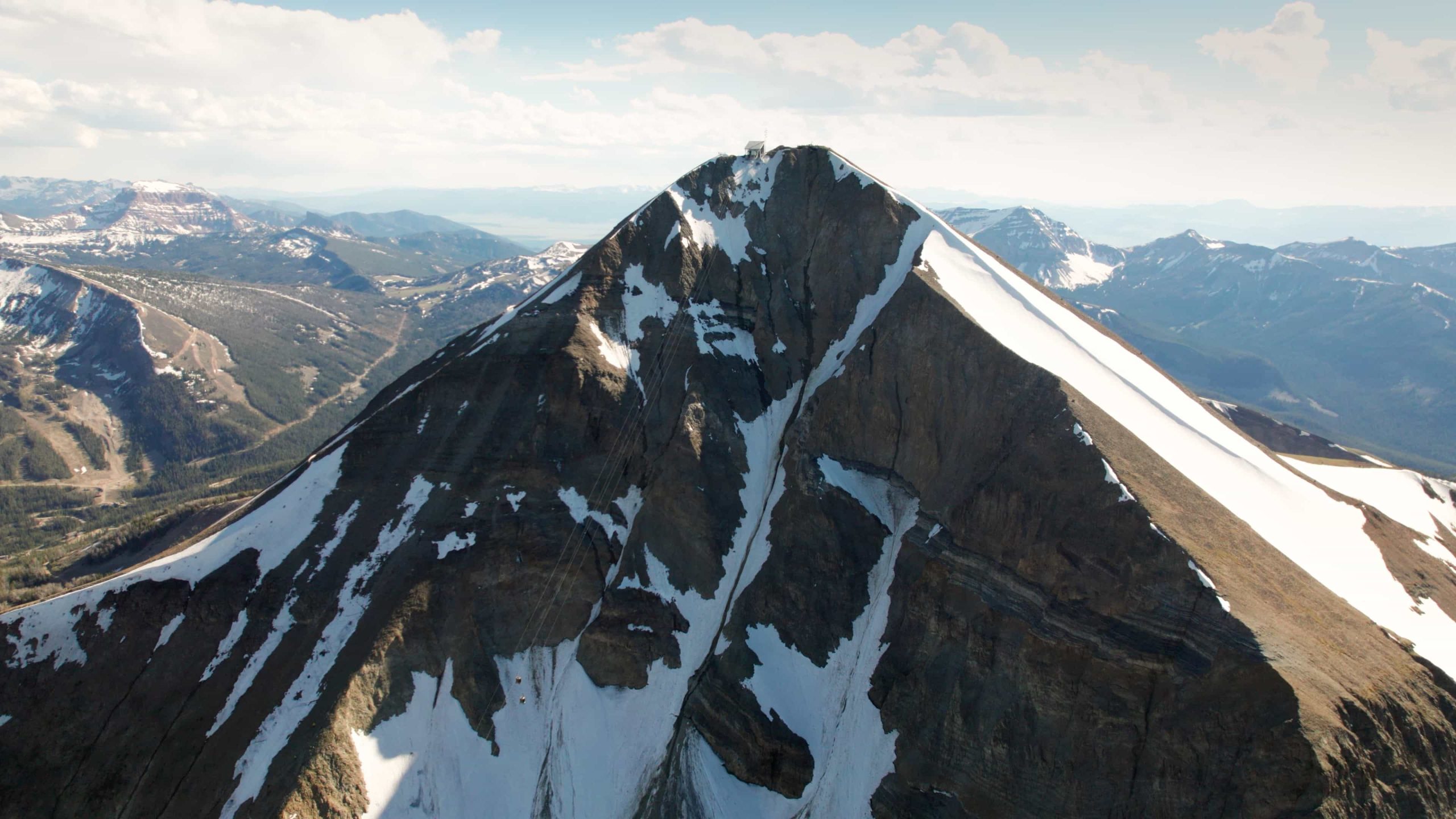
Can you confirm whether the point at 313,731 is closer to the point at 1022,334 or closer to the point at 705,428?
the point at 705,428

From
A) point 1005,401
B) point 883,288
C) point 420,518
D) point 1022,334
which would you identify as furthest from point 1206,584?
point 420,518

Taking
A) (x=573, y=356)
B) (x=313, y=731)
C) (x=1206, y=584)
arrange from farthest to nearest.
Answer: (x=573, y=356) < (x=313, y=731) < (x=1206, y=584)

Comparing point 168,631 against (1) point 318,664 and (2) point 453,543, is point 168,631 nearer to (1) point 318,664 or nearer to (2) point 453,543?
(1) point 318,664

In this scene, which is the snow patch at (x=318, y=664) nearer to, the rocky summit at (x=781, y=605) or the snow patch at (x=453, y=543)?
the rocky summit at (x=781, y=605)

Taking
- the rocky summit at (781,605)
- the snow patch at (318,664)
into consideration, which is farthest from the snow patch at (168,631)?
the snow patch at (318,664)

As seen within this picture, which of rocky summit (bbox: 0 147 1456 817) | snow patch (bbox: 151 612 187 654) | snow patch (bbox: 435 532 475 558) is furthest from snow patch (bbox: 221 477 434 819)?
snow patch (bbox: 151 612 187 654)

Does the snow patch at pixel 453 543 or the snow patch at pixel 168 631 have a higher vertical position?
the snow patch at pixel 453 543

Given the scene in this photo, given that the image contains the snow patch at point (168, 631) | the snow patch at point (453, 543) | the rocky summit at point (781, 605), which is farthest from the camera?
the snow patch at point (453, 543)

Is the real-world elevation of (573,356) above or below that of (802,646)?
above
